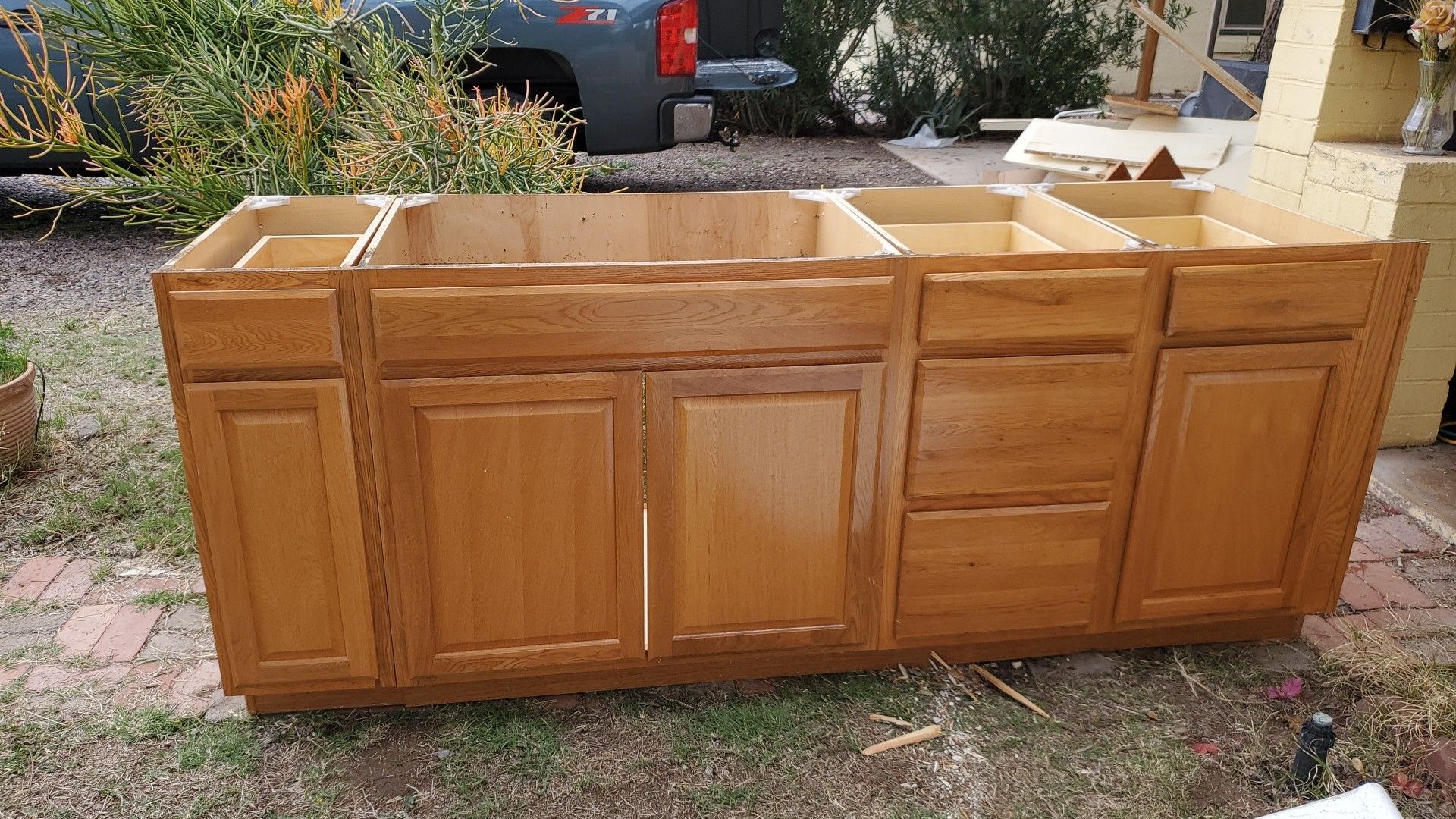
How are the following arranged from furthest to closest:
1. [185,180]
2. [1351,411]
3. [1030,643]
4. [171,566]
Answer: [185,180], [171,566], [1030,643], [1351,411]

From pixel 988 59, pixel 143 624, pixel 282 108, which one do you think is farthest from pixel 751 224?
pixel 988 59

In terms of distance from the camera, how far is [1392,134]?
3.79 meters

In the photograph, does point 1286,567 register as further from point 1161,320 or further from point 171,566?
point 171,566

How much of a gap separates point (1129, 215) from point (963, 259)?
3.99ft

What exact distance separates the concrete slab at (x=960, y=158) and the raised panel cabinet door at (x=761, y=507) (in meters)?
5.34

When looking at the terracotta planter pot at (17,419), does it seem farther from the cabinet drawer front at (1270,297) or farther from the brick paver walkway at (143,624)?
the cabinet drawer front at (1270,297)

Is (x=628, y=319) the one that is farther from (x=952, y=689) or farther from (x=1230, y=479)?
(x=1230, y=479)

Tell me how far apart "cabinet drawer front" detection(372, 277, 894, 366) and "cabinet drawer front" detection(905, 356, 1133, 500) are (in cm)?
22

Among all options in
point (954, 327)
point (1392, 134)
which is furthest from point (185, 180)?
point (1392, 134)

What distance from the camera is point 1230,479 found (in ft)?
8.36

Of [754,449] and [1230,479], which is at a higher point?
[754,449]

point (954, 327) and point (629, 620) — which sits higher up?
point (954, 327)

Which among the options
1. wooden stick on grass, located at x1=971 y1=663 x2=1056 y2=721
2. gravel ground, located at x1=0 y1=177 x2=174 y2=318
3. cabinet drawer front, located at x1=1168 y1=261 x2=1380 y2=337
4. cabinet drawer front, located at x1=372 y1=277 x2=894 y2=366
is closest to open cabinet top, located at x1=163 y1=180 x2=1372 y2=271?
cabinet drawer front, located at x1=1168 y1=261 x2=1380 y2=337

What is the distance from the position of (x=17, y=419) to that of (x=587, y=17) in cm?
379
